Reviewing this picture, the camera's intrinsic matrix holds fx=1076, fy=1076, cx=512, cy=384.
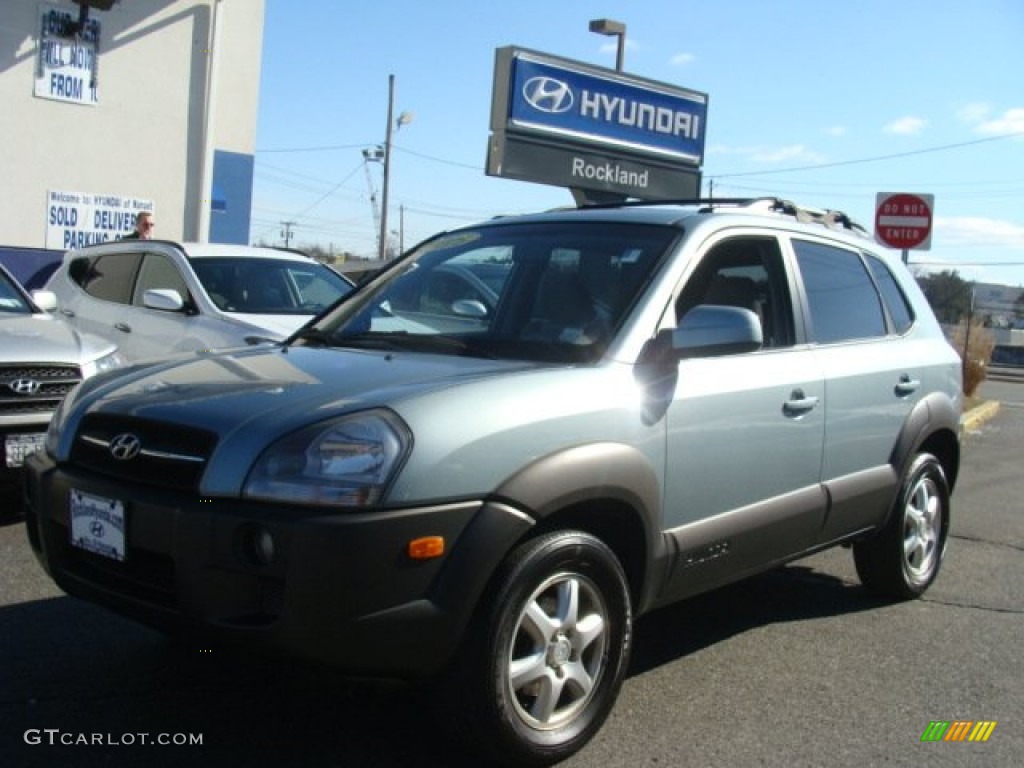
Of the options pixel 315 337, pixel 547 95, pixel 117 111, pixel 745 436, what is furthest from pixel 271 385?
pixel 547 95

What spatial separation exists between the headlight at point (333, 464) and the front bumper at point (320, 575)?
0.04 metres

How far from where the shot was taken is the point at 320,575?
9.00 feet

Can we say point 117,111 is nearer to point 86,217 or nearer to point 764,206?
point 86,217

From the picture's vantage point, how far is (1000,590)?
19.0ft

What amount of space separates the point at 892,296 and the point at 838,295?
2.21ft

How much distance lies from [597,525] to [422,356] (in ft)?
2.71

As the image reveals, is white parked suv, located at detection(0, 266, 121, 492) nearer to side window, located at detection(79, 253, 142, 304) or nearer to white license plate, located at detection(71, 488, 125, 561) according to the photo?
side window, located at detection(79, 253, 142, 304)

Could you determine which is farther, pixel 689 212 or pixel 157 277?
pixel 157 277

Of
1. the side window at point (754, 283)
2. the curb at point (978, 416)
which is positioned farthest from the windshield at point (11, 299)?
the curb at point (978, 416)

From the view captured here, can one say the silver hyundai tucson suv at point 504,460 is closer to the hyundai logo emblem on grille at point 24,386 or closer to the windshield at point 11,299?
the hyundai logo emblem on grille at point 24,386

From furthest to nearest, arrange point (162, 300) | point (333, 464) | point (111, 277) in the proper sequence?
point (111, 277), point (162, 300), point (333, 464)

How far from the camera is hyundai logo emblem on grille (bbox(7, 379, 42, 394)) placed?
5.88 meters

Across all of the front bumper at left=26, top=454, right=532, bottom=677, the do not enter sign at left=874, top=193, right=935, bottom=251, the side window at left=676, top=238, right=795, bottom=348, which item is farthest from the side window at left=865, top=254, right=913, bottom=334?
the do not enter sign at left=874, top=193, right=935, bottom=251

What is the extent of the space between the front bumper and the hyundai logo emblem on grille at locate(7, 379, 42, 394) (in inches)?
128
